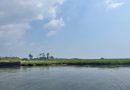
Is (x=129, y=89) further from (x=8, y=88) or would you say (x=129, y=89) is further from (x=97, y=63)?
(x=97, y=63)

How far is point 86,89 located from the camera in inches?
1490

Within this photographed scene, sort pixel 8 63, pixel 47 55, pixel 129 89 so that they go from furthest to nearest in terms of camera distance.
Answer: pixel 47 55 → pixel 8 63 → pixel 129 89

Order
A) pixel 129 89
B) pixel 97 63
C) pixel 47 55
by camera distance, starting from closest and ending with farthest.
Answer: pixel 129 89
pixel 97 63
pixel 47 55

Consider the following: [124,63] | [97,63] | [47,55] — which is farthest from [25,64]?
[47,55]

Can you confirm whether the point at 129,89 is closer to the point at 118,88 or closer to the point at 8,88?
the point at 118,88

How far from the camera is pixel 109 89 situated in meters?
37.8

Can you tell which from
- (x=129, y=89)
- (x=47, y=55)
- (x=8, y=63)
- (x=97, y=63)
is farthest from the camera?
(x=47, y=55)

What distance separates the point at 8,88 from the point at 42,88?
14.5 ft

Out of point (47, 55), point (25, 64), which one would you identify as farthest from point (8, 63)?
point (47, 55)

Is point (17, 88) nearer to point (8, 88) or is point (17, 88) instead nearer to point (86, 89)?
point (8, 88)

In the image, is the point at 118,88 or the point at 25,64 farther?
the point at 25,64

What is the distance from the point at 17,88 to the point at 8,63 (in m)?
65.0

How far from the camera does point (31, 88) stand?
39562 millimetres

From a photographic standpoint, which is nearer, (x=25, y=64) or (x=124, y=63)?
(x=25, y=64)
